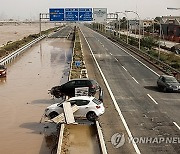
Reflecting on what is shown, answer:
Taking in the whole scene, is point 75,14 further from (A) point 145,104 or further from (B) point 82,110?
(B) point 82,110

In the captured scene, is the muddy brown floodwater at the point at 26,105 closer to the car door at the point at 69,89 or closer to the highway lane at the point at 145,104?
the car door at the point at 69,89

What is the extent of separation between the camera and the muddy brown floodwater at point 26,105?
17.4 meters

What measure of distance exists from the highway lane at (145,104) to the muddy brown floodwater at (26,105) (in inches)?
182

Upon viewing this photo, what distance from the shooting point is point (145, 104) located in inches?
893

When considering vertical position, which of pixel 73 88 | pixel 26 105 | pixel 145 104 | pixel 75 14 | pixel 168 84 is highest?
pixel 75 14

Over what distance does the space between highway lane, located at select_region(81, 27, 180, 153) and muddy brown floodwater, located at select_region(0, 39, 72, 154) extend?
461cm

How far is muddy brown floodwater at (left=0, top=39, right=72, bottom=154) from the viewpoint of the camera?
17375 millimetres

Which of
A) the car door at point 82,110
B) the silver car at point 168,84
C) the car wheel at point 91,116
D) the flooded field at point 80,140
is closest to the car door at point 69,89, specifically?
the car door at point 82,110

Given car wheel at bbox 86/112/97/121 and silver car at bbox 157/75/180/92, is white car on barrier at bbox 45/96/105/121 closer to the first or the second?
car wheel at bbox 86/112/97/121

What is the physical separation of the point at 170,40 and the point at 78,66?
64.5 meters

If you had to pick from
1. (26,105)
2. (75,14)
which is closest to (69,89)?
(26,105)

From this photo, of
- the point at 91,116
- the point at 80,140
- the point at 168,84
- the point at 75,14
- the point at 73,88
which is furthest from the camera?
the point at 75,14

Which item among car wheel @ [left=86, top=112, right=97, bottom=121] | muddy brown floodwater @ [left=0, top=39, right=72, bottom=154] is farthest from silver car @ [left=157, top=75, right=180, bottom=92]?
car wheel @ [left=86, top=112, right=97, bottom=121]

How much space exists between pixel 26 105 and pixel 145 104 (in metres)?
8.29
